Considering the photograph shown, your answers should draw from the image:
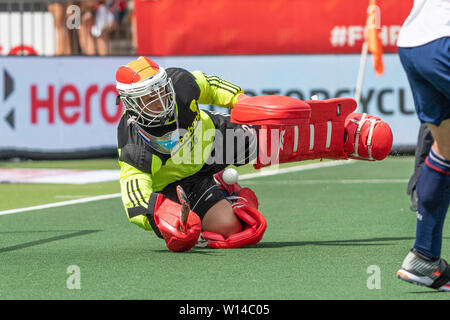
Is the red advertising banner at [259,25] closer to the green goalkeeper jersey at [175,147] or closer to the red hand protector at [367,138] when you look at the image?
the green goalkeeper jersey at [175,147]

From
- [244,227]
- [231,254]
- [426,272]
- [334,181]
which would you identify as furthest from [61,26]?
[426,272]

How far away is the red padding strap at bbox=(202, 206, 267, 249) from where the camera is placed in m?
5.87

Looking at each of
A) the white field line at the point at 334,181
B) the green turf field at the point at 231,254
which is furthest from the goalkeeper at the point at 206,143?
the white field line at the point at 334,181

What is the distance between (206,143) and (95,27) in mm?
8005

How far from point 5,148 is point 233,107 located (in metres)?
7.16

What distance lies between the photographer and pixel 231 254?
561 centimetres

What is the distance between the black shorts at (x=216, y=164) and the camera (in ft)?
19.8

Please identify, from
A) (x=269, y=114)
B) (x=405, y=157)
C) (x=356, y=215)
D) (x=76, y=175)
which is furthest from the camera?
(x=405, y=157)

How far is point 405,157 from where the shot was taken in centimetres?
1289

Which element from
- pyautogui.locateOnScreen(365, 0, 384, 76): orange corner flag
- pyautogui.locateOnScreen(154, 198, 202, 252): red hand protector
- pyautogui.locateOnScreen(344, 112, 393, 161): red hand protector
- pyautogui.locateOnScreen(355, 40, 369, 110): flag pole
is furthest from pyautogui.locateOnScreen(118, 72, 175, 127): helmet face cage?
pyautogui.locateOnScreen(355, 40, 369, 110): flag pole

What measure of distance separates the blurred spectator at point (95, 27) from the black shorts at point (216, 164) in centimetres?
732

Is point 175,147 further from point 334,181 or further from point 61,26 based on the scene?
point 61,26
